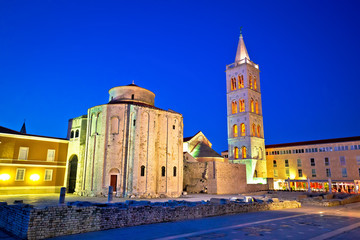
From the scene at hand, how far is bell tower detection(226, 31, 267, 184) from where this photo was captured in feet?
156

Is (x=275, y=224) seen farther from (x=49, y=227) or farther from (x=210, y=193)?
(x=210, y=193)

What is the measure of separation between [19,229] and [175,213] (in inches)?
285

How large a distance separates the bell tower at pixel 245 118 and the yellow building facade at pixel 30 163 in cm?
3145

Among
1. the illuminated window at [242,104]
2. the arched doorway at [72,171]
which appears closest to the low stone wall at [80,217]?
the arched doorway at [72,171]

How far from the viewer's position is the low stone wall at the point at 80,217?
9.10m

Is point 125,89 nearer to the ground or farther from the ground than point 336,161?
farther from the ground

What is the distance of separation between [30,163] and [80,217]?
24.4m

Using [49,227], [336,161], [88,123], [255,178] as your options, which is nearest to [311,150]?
[336,161]

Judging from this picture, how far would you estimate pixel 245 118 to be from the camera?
49.2 metres

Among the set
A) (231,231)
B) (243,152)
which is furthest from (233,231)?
(243,152)

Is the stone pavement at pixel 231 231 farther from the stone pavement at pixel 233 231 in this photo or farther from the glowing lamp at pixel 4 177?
the glowing lamp at pixel 4 177

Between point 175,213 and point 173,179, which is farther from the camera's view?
point 173,179

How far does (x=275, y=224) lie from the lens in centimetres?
1273

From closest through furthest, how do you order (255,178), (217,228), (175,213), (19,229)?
(19,229)
(217,228)
(175,213)
(255,178)
